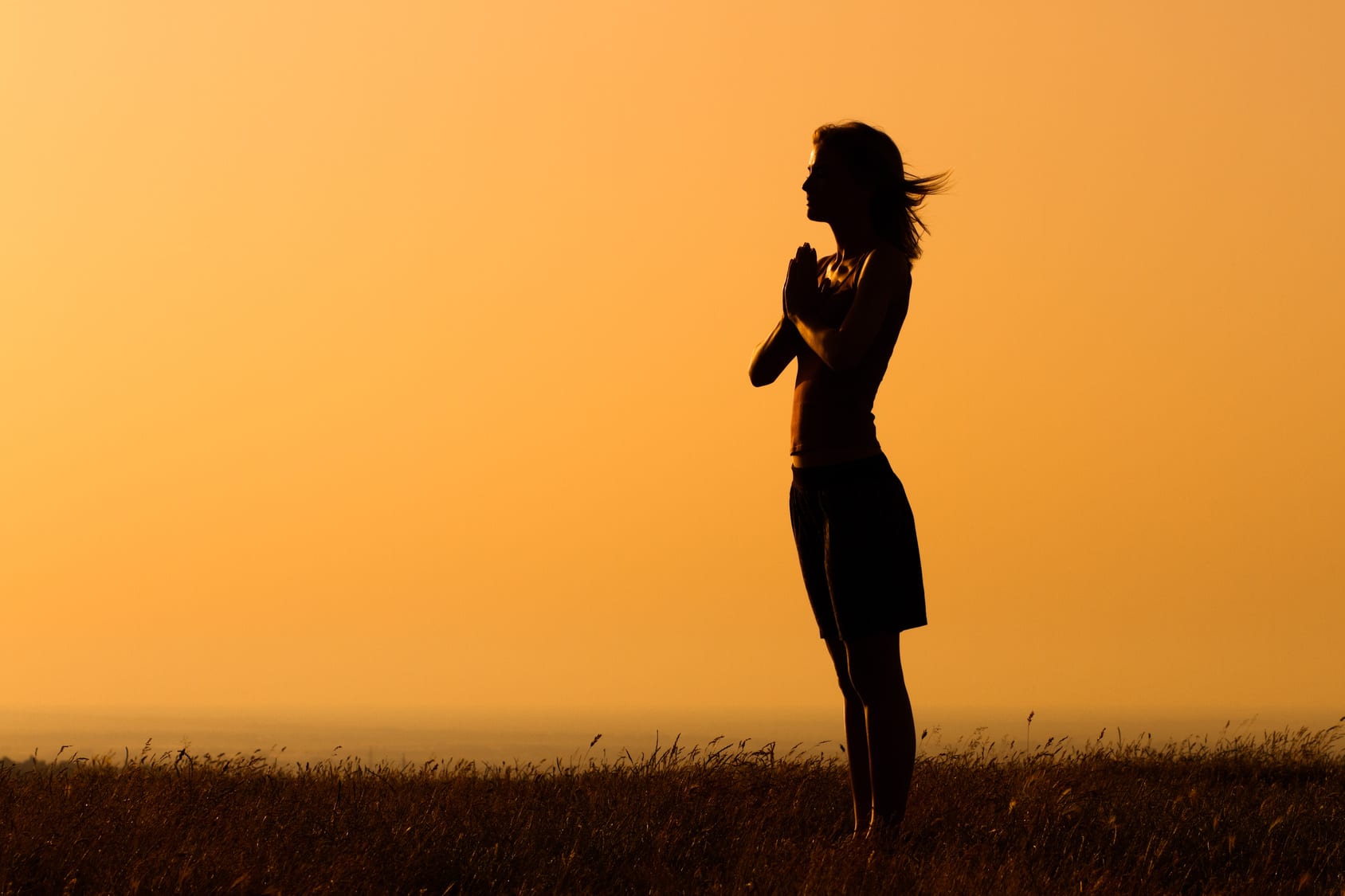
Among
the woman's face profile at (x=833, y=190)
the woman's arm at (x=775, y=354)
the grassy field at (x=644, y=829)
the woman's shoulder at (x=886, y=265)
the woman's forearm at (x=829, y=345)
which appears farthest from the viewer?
the woman's arm at (x=775, y=354)

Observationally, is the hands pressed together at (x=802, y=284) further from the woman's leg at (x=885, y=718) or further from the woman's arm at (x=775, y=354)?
the woman's leg at (x=885, y=718)

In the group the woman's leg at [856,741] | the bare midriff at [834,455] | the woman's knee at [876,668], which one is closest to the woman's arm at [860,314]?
the bare midriff at [834,455]

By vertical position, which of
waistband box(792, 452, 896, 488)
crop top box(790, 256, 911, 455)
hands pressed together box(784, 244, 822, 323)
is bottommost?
waistband box(792, 452, 896, 488)

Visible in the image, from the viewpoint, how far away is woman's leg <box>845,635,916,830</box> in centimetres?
536

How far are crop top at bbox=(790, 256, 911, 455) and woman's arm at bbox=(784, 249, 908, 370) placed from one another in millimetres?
66

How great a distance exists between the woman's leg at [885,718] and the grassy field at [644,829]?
217 millimetres

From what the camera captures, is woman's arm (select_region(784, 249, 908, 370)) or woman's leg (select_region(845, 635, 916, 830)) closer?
woman's arm (select_region(784, 249, 908, 370))

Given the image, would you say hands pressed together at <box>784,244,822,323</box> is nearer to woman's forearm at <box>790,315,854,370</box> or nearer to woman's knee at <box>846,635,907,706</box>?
woman's forearm at <box>790,315,854,370</box>

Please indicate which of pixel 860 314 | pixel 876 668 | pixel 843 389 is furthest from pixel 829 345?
pixel 876 668

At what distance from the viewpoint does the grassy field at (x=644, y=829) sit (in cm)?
463

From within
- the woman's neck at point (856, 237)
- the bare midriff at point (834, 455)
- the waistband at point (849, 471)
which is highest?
the woman's neck at point (856, 237)

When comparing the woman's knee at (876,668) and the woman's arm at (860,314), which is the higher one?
the woman's arm at (860,314)

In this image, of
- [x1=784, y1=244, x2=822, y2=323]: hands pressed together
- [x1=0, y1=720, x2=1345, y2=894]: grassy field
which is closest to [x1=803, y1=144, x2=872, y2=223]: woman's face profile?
[x1=784, y1=244, x2=822, y2=323]: hands pressed together

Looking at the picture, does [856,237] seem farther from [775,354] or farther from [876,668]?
[876,668]
